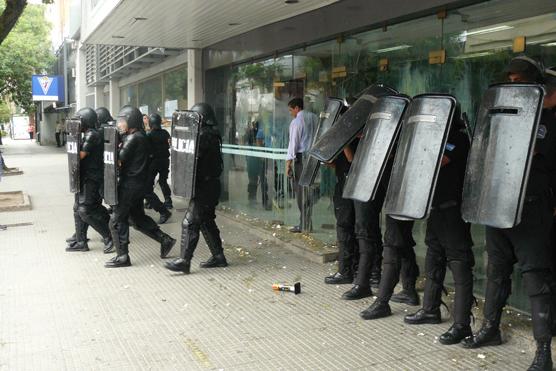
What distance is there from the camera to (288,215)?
28.3ft

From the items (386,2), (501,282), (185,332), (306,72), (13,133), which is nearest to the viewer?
(501,282)

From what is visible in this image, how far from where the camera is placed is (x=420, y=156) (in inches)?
157

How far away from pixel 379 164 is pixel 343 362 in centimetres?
142

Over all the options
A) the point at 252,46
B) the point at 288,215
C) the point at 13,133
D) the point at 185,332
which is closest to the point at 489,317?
the point at 185,332

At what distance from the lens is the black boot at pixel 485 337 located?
13.9 feet

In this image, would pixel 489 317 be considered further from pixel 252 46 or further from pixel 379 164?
pixel 252 46

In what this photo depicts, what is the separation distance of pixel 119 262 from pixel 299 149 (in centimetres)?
268

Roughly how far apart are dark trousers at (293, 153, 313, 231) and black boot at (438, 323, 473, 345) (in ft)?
Result: 12.6

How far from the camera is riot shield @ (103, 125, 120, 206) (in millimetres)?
6582

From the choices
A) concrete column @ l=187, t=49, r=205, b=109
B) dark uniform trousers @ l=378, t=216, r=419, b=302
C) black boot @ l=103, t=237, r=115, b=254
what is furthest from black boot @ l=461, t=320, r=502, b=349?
concrete column @ l=187, t=49, r=205, b=109

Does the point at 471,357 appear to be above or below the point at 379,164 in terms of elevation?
below

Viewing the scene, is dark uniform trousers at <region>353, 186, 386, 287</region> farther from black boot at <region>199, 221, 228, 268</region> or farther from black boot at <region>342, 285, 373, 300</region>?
black boot at <region>199, 221, 228, 268</region>

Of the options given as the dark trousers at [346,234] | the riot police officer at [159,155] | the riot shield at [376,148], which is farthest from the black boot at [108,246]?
the riot shield at [376,148]

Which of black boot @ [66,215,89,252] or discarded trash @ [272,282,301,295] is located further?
black boot @ [66,215,89,252]
